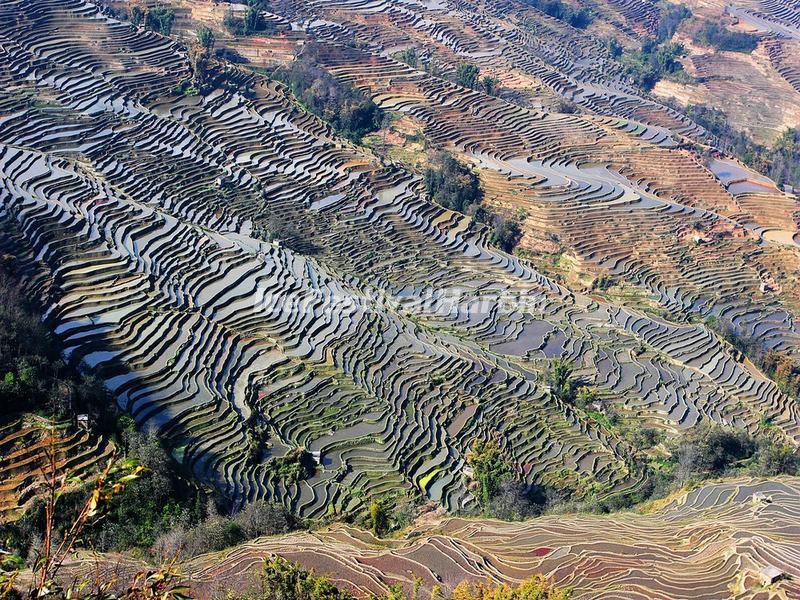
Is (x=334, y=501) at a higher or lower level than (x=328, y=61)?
lower

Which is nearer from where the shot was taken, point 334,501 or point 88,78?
point 334,501

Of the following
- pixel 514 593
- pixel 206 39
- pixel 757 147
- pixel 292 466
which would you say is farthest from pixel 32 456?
pixel 757 147

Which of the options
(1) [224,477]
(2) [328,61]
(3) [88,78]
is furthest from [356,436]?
(2) [328,61]

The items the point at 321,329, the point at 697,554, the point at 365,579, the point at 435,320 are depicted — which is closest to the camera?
the point at 365,579

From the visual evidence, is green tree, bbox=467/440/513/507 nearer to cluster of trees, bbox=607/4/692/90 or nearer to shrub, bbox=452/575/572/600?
shrub, bbox=452/575/572/600

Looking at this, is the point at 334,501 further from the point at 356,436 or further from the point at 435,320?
the point at 435,320

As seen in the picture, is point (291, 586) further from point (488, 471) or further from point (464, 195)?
point (464, 195)

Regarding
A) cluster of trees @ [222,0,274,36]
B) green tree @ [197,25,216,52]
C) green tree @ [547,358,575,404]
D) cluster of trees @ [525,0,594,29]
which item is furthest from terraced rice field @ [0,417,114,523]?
cluster of trees @ [525,0,594,29]
